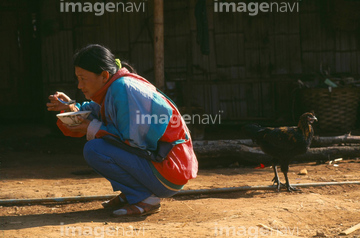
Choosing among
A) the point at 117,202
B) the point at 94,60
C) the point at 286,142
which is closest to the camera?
the point at 94,60

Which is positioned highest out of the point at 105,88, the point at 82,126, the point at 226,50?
the point at 226,50

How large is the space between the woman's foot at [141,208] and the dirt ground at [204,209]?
5cm

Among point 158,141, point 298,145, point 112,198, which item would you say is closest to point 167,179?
point 158,141

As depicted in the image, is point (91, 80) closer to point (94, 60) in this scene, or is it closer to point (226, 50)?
point (94, 60)

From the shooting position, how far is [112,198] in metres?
4.54

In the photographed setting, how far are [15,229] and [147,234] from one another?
987mm

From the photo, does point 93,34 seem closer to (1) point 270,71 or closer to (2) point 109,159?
(1) point 270,71

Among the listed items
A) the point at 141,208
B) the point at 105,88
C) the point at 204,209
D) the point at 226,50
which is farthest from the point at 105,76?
the point at 226,50

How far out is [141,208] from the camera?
3.88 meters

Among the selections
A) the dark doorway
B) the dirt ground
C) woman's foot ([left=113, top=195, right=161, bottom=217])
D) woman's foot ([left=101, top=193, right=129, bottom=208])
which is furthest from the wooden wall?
woman's foot ([left=113, top=195, right=161, bottom=217])

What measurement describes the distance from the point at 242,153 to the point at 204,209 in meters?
2.54

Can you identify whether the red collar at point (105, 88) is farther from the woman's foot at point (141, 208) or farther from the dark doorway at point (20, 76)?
the dark doorway at point (20, 76)

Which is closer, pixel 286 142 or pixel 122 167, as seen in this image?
pixel 122 167

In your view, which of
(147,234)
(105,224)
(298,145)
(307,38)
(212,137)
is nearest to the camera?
(147,234)
